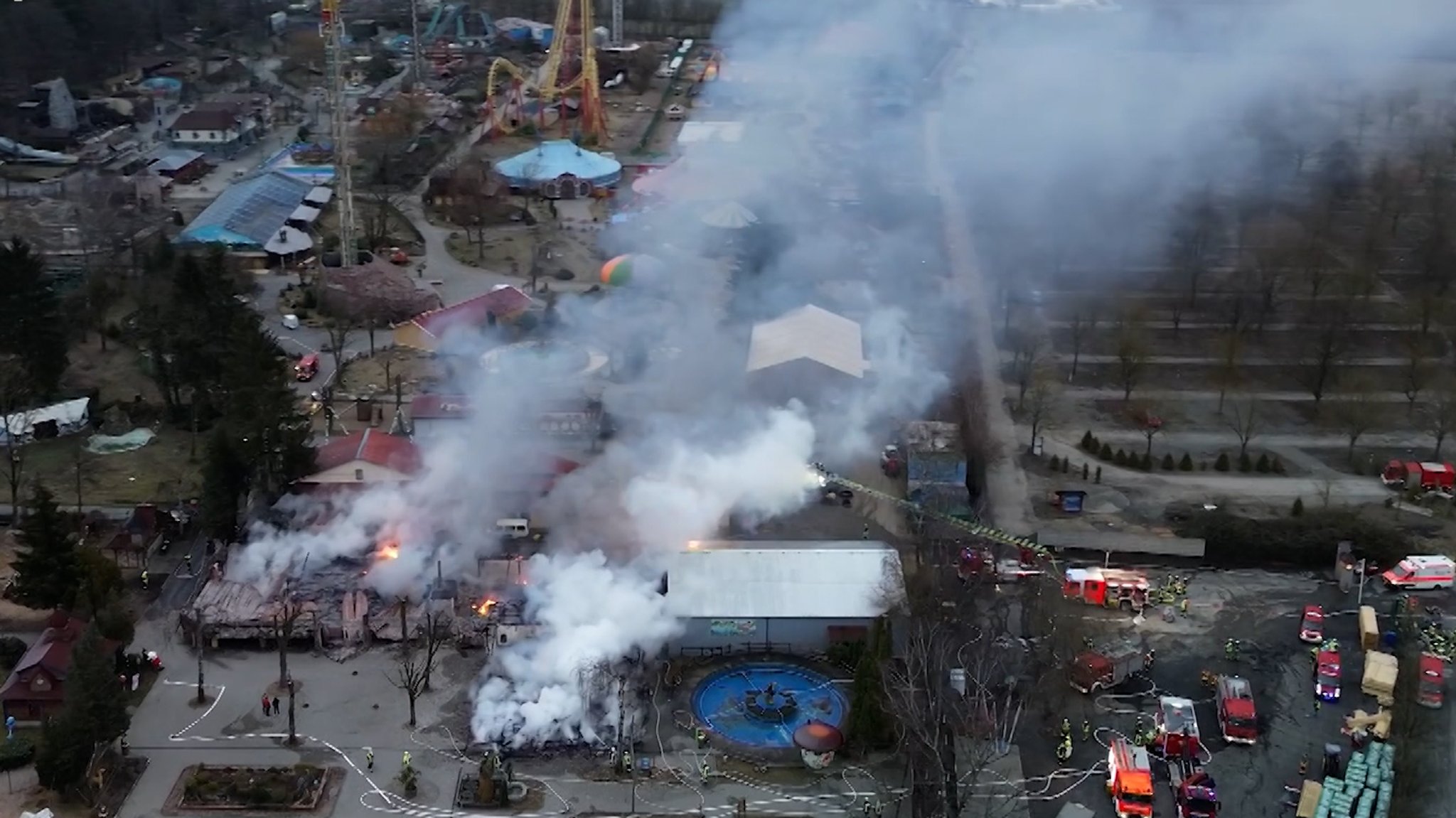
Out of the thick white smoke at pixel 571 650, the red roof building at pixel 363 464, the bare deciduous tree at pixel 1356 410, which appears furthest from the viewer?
the bare deciduous tree at pixel 1356 410

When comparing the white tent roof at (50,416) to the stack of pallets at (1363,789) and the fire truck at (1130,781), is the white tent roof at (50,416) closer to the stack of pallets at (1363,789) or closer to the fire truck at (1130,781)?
the fire truck at (1130,781)

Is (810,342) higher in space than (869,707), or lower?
lower

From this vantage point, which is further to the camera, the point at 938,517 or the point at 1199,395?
the point at 1199,395

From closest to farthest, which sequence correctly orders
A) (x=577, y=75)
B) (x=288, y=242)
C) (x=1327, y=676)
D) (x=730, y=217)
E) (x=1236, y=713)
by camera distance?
(x=1236, y=713) → (x=1327, y=676) → (x=288, y=242) → (x=730, y=217) → (x=577, y=75)

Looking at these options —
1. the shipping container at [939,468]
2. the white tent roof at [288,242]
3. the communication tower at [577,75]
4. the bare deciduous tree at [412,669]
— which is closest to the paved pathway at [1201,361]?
the shipping container at [939,468]

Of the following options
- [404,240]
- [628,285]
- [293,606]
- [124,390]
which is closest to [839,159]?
[628,285]

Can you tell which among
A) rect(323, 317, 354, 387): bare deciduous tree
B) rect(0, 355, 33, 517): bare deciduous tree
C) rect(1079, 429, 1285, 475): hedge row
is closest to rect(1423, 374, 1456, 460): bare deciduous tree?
rect(1079, 429, 1285, 475): hedge row

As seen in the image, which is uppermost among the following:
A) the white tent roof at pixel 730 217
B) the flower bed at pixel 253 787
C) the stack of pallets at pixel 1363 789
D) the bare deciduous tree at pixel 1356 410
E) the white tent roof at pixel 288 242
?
the stack of pallets at pixel 1363 789

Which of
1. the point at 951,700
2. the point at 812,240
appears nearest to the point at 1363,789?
the point at 951,700

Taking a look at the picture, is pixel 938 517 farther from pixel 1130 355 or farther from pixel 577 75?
pixel 577 75
